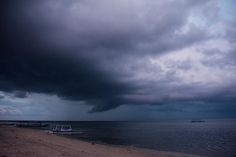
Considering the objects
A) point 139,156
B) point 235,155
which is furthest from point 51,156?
point 235,155

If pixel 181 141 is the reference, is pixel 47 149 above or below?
above

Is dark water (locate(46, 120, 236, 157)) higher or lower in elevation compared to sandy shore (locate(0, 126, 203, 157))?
lower

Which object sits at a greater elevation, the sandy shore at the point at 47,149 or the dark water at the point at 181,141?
the sandy shore at the point at 47,149

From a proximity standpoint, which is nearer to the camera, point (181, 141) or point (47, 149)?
point (47, 149)

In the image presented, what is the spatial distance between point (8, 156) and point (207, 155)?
33.2 metres

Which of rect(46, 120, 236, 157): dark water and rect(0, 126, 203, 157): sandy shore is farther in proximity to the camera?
rect(46, 120, 236, 157): dark water

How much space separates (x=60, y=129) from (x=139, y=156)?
6068cm

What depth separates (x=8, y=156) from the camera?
16.0 m

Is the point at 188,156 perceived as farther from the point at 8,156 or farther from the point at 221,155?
the point at 8,156

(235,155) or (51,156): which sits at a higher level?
(51,156)

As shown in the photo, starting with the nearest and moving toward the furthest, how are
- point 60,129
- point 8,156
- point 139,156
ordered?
point 8,156
point 139,156
point 60,129

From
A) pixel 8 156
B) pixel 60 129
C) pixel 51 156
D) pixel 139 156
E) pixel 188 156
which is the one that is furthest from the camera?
pixel 60 129

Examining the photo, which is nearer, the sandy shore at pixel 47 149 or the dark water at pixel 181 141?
the sandy shore at pixel 47 149

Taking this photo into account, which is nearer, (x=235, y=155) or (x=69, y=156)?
(x=69, y=156)
